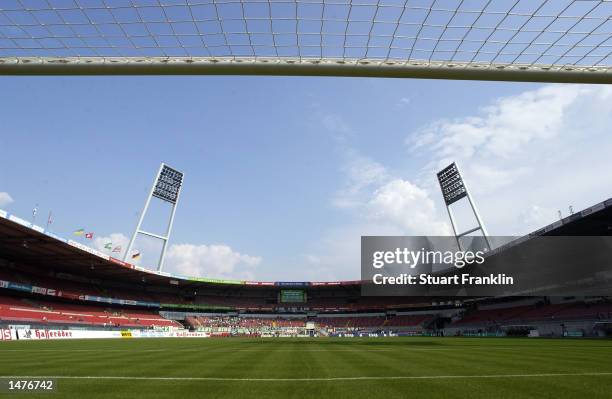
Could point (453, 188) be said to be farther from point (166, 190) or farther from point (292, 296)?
point (166, 190)

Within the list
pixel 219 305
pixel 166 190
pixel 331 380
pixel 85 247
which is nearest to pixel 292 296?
pixel 219 305

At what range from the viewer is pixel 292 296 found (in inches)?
3004

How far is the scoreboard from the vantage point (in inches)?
3002

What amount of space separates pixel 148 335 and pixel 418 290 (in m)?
46.4

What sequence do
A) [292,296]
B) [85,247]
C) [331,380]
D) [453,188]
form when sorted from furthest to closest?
1. [292,296]
2. [453,188]
3. [85,247]
4. [331,380]

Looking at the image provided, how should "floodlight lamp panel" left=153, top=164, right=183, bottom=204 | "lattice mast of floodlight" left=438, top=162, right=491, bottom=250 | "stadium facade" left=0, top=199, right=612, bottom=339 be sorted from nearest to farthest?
"stadium facade" left=0, top=199, right=612, bottom=339
"lattice mast of floodlight" left=438, top=162, right=491, bottom=250
"floodlight lamp panel" left=153, top=164, right=183, bottom=204

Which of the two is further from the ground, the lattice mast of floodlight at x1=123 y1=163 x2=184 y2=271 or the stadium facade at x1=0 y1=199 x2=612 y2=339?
the lattice mast of floodlight at x1=123 y1=163 x2=184 y2=271

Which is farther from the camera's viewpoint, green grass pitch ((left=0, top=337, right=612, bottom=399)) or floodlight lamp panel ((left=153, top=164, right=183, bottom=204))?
floodlight lamp panel ((left=153, top=164, right=183, bottom=204))

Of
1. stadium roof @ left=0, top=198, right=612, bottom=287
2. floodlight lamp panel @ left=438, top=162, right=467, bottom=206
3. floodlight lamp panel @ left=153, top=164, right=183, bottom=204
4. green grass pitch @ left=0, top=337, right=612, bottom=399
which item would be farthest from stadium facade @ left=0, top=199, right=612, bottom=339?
green grass pitch @ left=0, top=337, right=612, bottom=399

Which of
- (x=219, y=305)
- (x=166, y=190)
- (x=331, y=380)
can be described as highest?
(x=166, y=190)

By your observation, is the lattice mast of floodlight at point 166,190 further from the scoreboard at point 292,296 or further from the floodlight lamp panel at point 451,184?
the floodlight lamp panel at point 451,184

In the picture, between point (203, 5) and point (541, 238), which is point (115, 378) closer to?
point (203, 5)

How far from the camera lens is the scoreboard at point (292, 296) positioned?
7625 centimetres

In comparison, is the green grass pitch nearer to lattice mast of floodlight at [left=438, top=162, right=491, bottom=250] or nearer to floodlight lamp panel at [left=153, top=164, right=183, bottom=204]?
lattice mast of floodlight at [left=438, top=162, right=491, bottom=250]
